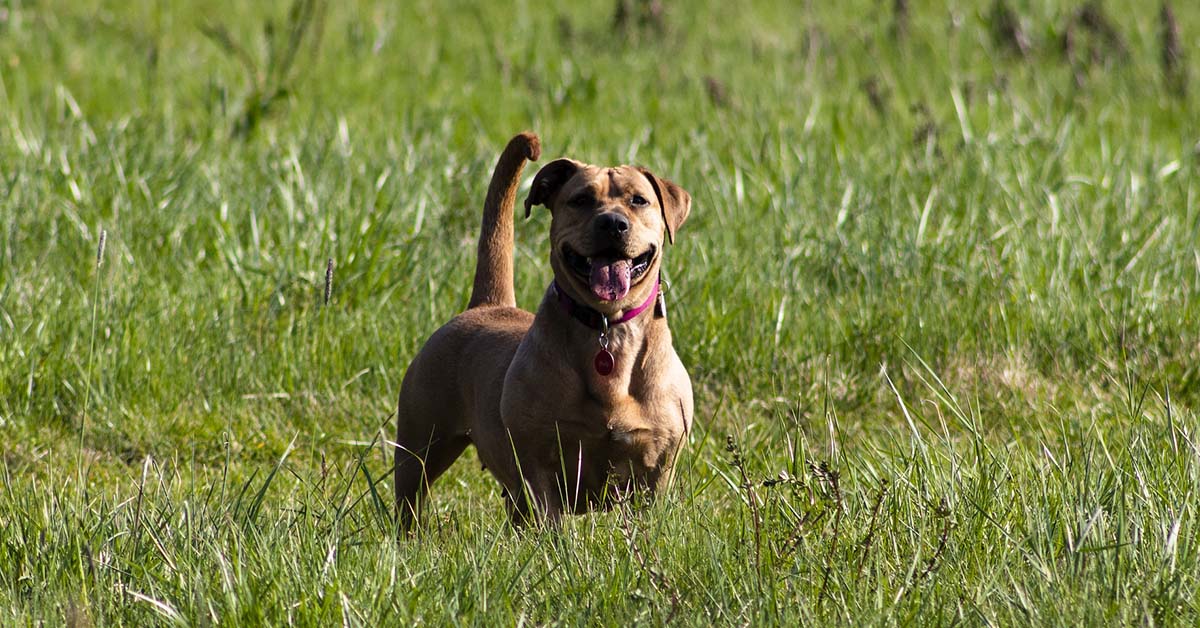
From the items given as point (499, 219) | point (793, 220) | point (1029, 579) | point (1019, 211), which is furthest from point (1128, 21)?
point (1029, 579)

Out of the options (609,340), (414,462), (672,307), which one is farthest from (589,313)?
(672,307)

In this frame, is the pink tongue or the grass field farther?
the pink tongue

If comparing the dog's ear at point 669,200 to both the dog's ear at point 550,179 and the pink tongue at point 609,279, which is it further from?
the pink tongue at point 609,279

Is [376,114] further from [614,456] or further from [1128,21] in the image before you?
[1128,21]

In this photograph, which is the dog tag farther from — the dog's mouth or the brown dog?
the dog's mouth

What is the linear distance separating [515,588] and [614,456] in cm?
89

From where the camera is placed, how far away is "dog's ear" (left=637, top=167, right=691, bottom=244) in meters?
3.94

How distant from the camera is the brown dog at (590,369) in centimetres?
356

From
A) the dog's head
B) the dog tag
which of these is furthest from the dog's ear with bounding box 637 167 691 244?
the dog tag

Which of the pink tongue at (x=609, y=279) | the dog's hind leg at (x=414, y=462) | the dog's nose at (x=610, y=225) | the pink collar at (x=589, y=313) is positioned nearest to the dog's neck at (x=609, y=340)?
the pink collar at (x=589, y=313)

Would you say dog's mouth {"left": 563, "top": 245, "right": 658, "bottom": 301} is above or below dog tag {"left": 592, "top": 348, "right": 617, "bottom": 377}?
above

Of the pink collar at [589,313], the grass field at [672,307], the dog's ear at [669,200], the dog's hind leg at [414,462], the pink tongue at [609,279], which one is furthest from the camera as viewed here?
Result: the dog's hind leg at [414,462]

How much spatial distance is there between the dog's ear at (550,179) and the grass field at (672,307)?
930 millimetres

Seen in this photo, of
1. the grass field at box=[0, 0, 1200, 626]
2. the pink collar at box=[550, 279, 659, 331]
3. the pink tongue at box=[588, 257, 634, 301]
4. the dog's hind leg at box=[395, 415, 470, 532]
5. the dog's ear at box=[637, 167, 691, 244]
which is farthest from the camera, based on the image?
the dog's hind leg at box=[395, 415, 470, 532]
